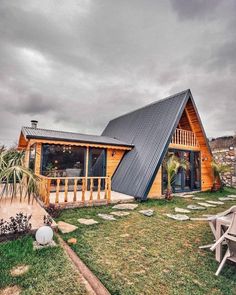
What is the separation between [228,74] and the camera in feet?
39.3

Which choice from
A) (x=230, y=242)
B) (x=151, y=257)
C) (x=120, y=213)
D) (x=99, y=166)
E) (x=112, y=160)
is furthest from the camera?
(x=99, y=166)

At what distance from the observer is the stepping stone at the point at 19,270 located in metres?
2.25

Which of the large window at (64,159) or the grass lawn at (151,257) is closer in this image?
the grass lawn at (151,257)

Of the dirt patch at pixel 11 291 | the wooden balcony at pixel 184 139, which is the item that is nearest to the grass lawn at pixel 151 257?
the dirt patch at pixel 11 291

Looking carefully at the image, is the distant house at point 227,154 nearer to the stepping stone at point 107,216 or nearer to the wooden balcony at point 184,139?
the wooden balcony at point 184,139

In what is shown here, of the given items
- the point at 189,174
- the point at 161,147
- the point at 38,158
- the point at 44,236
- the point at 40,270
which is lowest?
the point at 40,270

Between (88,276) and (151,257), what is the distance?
3.83 ft

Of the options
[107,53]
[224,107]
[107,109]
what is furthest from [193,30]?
[224,107]

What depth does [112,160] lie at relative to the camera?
959 cm

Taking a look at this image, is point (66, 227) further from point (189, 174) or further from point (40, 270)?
point (189, 174)

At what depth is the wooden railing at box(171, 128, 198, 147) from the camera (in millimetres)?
9687

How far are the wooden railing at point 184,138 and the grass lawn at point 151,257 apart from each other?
5.51m

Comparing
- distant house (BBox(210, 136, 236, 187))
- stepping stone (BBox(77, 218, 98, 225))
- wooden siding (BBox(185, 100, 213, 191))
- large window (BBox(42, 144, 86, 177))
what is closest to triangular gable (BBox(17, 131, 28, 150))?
large window (BBox(42, 144, 86, 177))

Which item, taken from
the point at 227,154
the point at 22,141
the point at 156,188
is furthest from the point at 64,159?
the point at 227,154
